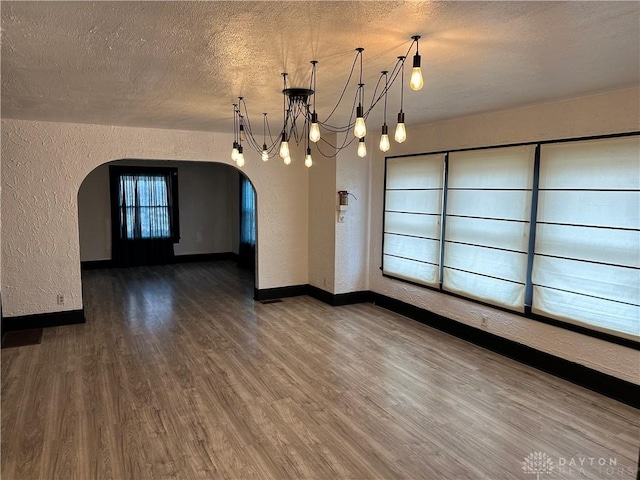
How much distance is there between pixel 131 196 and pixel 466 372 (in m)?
7.85

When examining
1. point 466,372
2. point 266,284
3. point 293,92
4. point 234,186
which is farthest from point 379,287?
point 234,186

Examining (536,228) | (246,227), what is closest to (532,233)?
(536,228)

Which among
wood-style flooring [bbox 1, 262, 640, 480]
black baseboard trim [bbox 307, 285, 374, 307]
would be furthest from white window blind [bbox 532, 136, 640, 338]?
black baseboard trim [bbox 307, 285, 374, 307]

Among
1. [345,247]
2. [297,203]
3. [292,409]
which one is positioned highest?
[297,203]

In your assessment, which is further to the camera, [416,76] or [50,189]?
[50,189]

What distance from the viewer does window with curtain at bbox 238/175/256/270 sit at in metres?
8.99

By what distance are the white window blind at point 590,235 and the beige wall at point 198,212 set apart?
7.22 meters

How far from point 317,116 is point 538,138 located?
212 centimetres

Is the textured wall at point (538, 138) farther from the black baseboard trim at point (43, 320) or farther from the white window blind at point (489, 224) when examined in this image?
the black baseboard trim at point (43, 320)

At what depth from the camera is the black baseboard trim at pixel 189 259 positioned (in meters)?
9.00

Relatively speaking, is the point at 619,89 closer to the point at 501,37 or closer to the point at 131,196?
the point at 501,37

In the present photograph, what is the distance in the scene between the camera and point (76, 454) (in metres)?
2.71

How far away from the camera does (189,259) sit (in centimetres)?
999

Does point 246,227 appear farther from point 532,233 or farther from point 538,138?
point 538,138
